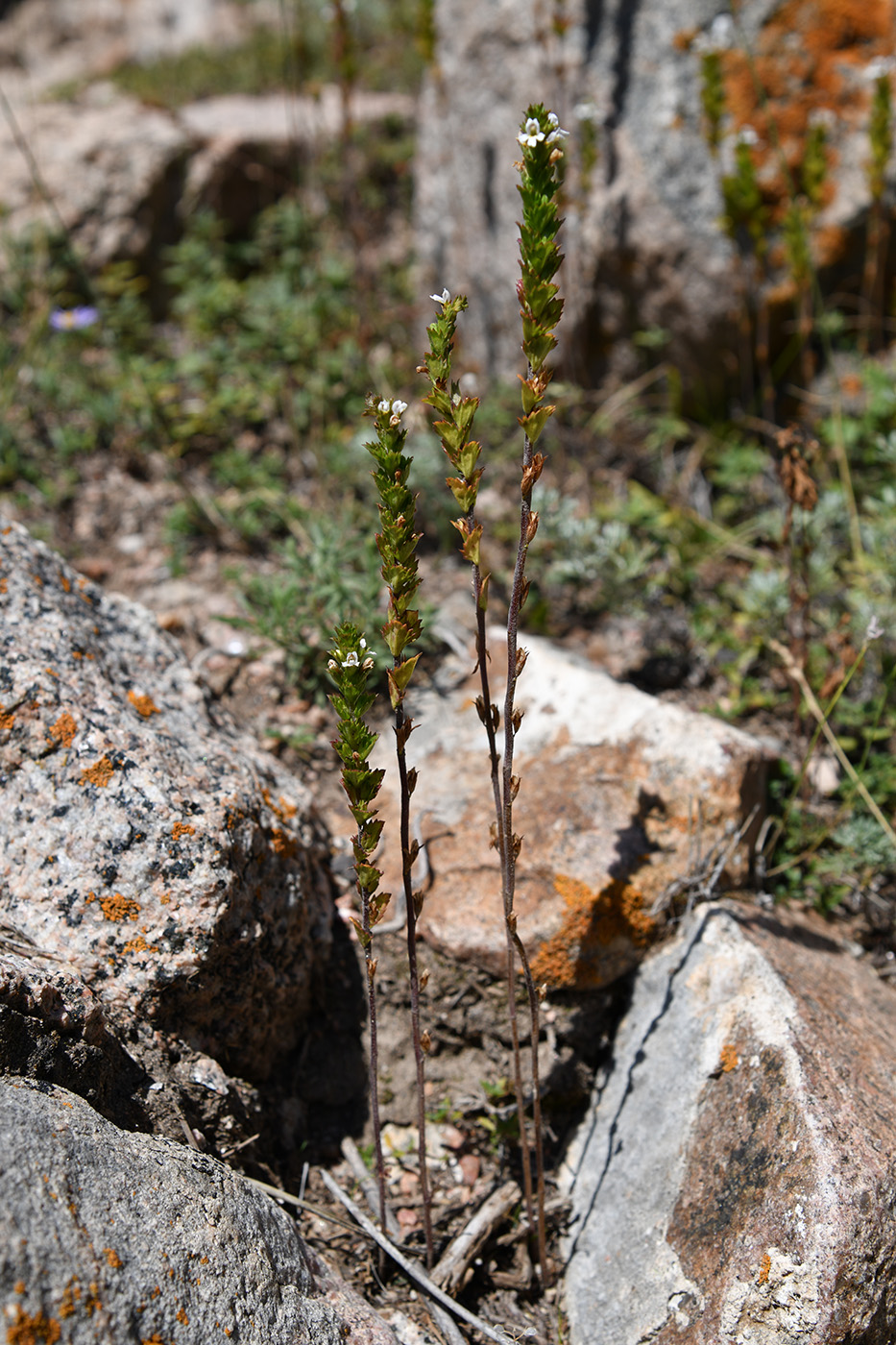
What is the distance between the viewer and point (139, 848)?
224cm

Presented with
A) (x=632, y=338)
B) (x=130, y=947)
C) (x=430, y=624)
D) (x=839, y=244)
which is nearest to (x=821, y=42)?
(x=839, y=244)

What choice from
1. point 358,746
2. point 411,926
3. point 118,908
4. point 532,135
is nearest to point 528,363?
point 532,135

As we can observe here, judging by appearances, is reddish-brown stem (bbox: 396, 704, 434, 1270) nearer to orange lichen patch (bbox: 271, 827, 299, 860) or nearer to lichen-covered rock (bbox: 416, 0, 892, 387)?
orange lichen patch (bbox: 271, 827, 299, 860)

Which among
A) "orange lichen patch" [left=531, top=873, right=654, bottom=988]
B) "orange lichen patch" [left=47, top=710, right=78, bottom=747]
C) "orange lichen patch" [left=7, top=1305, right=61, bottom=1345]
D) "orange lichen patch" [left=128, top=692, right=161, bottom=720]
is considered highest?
"orange lichen patch" [left=47, top=710, right=78, bottom=747]

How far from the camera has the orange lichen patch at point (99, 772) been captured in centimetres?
229

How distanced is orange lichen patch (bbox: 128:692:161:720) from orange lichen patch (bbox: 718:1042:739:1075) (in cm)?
183

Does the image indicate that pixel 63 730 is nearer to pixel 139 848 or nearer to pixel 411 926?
pixel 139 848

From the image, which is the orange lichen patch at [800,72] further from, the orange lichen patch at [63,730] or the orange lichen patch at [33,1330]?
the orange lichen patch at [33,1330]

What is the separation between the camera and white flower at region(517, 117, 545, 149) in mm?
1621

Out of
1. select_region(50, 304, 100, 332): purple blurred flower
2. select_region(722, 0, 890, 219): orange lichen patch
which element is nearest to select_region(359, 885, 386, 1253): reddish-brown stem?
select_region(722, 0, 890, 219): orange lichen patch

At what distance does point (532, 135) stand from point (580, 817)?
1886mm

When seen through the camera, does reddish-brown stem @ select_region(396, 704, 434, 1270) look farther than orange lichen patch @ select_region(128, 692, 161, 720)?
No

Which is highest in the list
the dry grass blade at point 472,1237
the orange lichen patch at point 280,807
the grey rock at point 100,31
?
the grey rock at point 100,31

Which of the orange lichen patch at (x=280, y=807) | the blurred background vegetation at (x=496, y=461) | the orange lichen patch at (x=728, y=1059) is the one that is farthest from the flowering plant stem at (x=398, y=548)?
the blurred background vegetation at (x=496, y=461)
